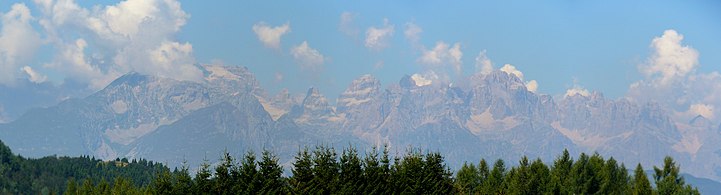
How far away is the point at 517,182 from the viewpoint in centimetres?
11950

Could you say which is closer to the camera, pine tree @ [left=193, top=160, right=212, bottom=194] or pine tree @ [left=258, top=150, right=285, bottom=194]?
pine tree @ [left=258, top=150, right=285, bottom=194]

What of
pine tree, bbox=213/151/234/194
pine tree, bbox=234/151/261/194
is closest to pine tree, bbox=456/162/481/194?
pine tree, bbox=234/151/261/194

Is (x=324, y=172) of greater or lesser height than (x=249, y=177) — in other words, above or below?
above

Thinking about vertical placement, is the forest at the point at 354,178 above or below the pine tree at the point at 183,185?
above

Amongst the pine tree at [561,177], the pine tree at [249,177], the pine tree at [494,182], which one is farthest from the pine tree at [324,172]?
the pine tree at [561,177]

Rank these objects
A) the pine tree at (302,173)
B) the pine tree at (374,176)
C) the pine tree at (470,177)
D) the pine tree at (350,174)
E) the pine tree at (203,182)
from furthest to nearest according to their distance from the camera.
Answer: the pine tree at (470,177)
the pine tree at (374,176)
the pine tree at (350,174)
the pine tree at (302,173)
the pine tree at (203,182)

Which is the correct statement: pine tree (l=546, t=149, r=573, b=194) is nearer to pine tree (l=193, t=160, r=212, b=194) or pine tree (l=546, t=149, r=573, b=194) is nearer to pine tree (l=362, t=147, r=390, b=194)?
pine tree (l=362, t=147, r=390, b=194)

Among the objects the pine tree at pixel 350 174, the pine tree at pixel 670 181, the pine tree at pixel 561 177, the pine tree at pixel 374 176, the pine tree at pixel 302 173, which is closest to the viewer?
the pine tree at pixel 302 173

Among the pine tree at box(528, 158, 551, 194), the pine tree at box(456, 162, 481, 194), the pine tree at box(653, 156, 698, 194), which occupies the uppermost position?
the pine tree at box(456, 162, 481, 194)

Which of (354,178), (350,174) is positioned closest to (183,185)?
(350,174)

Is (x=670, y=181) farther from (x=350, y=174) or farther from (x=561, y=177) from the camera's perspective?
(x=350, y=174)

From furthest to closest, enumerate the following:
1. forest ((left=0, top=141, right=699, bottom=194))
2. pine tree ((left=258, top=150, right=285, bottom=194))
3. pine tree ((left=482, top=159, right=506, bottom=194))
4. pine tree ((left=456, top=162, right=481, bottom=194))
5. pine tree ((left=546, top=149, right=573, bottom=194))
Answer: pine tree ((left=456, top=162, right=481, bottom=194)) < pine tree ((left=482, top=159, right=506, bottom=194)) < pine tree ((left=546, top=149, right=573, bottom=194)) < forest ((left=0, top=141, right=699, bottom=194)) < pine tree ((left=258, top=150, right=285, bottom=194))

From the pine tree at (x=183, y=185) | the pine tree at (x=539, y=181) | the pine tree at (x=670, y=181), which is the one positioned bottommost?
the pine tree at (x=183, y=185)

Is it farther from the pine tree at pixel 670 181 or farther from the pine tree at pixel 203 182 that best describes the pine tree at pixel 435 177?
the pine tree at pixel 203 182
